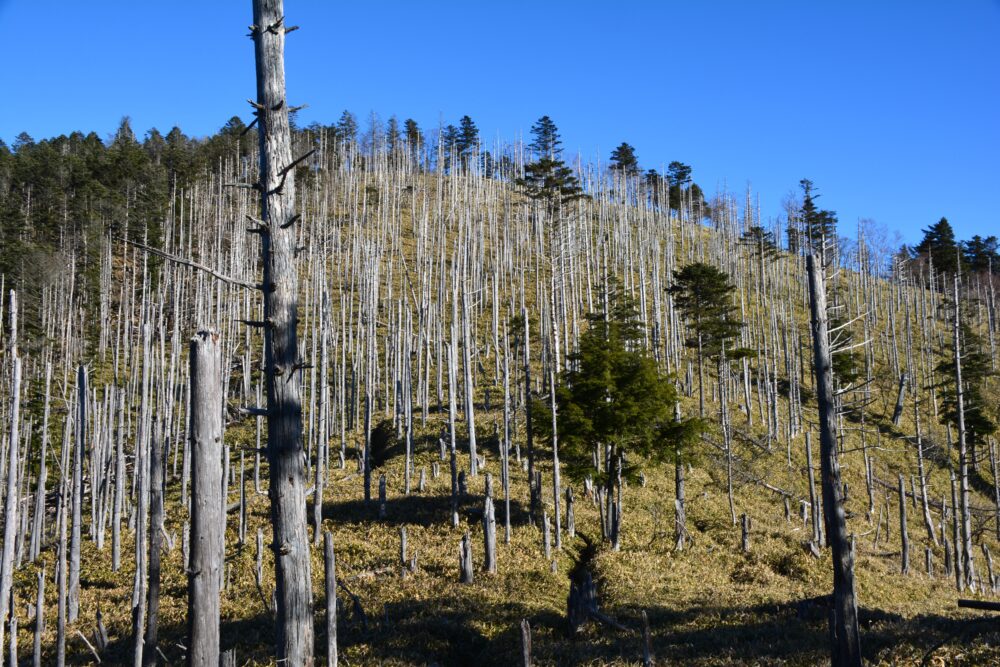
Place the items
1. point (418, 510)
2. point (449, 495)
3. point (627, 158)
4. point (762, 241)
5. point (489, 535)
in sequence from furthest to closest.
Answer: point (627, 158) < point (762, 241) < point (449, 495) < point (418, 510) < point (489, 535)

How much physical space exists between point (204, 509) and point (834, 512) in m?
9.55

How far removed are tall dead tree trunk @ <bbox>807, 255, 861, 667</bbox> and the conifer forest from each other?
52mm

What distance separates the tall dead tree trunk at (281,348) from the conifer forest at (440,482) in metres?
0.02

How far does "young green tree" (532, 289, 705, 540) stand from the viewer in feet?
75.8

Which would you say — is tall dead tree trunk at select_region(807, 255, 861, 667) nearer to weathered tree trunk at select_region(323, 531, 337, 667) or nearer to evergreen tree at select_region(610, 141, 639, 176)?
weathered tree trunk at select_region(323, 531, 337, 667)

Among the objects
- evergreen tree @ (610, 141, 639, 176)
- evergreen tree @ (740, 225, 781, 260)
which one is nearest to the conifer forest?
evergreen tree @ (740, 225, 781, 260)

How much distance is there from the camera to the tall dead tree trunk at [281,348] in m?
5.64

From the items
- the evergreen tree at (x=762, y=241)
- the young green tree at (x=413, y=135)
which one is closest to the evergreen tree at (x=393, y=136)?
the young green tree at (x=413, y=135)

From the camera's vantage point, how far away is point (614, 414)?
2291 cm

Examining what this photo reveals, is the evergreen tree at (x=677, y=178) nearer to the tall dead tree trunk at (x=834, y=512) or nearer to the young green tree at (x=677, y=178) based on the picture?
the young green tree at (x=677, y=178)

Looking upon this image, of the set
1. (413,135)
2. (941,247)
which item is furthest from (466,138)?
(941,247)

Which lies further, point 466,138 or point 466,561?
→ point 466,138

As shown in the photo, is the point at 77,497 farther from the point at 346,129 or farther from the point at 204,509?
the point at 346,129

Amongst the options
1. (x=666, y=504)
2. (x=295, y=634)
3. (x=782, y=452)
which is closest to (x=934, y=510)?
(x=782, y=452)
